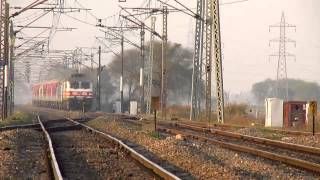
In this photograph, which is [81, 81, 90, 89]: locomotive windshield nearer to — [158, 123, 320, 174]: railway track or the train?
the train

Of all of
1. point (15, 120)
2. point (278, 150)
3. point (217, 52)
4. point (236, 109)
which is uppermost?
point (217, 52)

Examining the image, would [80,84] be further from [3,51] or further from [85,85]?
[3,51]

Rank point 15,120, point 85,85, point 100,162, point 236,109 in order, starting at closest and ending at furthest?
1. point 100,162
2. point 15,120
3. point 236,109
4. point 85,85

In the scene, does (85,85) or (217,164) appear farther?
(85,85)

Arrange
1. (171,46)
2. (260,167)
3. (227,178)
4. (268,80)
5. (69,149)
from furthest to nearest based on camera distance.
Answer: (268,80) → (171,46) → (69,149) → (260,167) → (227,178)

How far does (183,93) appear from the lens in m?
103

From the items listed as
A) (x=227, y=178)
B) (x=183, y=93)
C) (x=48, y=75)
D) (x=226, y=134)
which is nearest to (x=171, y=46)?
(x=183, y=93)

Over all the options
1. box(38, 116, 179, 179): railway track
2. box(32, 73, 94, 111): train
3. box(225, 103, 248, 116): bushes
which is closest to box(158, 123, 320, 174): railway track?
box(38, 116, 179, 179): railway track

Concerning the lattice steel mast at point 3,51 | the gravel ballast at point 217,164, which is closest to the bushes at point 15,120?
the lattice steel mast at point 3,51

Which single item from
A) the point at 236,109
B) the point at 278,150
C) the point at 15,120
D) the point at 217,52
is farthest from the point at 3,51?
the point at 278,150

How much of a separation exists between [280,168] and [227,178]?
8.92ft

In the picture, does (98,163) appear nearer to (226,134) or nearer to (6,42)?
(226,134)

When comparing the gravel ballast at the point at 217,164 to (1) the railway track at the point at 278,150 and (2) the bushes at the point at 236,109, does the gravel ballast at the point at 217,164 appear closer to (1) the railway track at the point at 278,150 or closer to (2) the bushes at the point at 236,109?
(1) the railway track at the point at 278,150

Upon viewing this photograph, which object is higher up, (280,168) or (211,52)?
(211,52)
